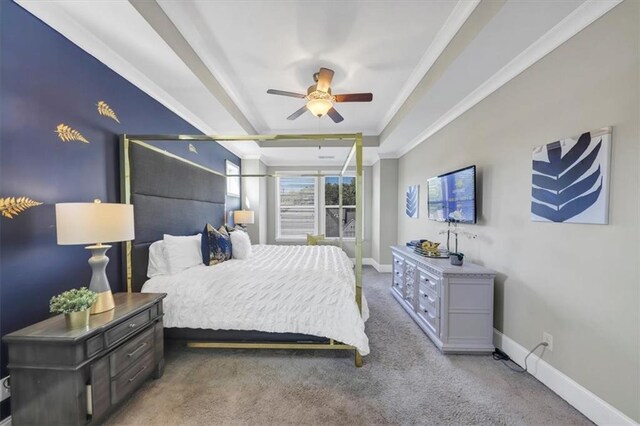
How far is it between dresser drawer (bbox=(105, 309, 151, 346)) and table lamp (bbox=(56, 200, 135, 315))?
175mm

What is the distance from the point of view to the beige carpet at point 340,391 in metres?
1.67

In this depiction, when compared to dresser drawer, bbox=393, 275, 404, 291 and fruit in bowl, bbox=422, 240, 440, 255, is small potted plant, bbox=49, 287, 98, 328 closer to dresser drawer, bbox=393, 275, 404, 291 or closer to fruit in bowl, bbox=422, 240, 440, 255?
fruit in bowl, bbox=422, 240, 440, 255

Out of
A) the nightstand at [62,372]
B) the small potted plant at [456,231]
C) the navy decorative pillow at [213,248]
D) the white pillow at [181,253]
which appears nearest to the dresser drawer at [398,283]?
the small potted plant at [456,231]

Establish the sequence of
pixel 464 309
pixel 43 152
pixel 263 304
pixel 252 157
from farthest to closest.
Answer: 1. pixel 252 157
2. pixel 464 309
3. pixel 263 304
4. pixel 43 152

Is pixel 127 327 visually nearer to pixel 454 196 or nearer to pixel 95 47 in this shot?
pixel 95 47

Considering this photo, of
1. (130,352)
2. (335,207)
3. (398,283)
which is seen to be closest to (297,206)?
(335,207)

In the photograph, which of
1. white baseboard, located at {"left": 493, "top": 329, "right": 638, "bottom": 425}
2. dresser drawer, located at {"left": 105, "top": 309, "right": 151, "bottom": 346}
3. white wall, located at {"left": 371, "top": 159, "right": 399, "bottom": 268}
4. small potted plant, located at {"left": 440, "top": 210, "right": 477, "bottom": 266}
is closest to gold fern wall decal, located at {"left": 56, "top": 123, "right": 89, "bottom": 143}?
dresser drawer, located at {"left": 105, "top": 309, "right": 151, "bottom": 346}

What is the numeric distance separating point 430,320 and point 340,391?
1.33 m

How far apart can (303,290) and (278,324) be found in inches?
14.8

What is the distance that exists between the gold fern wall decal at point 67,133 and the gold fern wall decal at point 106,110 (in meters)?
0.31

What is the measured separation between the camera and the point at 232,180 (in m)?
4.95

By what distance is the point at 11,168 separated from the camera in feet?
4.91

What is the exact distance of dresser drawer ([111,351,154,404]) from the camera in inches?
62.8

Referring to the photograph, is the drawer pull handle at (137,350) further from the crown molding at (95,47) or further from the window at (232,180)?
the window at (232,180)
